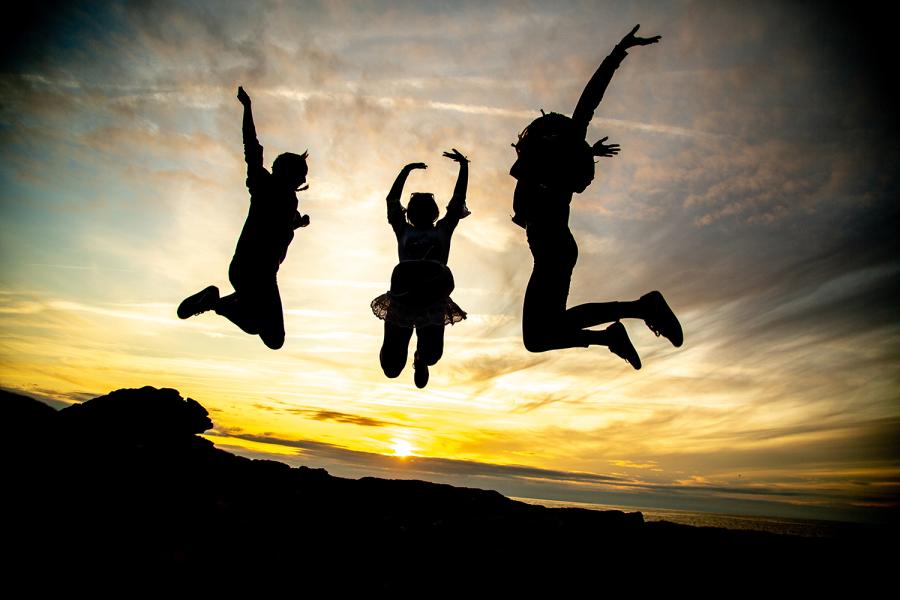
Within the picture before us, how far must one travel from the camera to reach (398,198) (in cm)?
684

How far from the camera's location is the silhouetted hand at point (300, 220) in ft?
20.6

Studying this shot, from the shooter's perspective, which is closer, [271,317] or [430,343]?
[271,317]

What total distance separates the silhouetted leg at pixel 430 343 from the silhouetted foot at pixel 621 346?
281cm

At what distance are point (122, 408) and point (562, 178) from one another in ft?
20.3

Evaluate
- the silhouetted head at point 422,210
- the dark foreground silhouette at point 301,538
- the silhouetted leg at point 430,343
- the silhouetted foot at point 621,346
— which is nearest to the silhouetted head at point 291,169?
the silhouetted head at point 422,210

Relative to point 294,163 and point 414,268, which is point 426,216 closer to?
point 414,268

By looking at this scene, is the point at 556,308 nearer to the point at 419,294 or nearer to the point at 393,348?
the point at 419,294

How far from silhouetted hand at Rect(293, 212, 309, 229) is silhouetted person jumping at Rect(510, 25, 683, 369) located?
123 inches

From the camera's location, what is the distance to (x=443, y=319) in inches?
276

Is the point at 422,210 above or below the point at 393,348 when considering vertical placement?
above

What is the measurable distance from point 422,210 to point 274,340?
290cm

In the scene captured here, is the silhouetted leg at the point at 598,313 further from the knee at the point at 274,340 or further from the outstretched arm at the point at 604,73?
the knee at the point at 274,340

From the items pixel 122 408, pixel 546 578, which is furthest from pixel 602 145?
pixel 122 408

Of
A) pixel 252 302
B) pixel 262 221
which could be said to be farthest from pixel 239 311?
pixel 262 221
